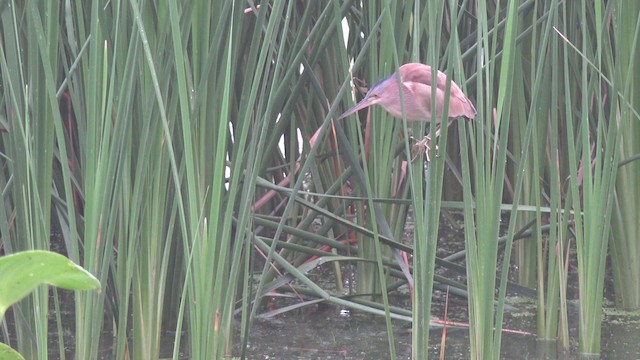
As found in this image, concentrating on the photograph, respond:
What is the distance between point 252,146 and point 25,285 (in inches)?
43.1

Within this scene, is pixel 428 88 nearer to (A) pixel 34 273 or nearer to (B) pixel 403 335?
(B) pixel 403 335

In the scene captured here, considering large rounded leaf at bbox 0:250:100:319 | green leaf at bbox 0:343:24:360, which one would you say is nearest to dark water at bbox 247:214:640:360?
green leaf at bbox 0:343:24:360

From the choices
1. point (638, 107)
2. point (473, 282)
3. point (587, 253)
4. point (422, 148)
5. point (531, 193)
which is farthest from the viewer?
point (531, 193)

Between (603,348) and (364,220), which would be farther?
(364,220)

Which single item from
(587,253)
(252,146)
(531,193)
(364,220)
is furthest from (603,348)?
(252,146)

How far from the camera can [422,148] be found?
2.26 m

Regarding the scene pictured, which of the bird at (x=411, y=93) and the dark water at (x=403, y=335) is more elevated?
the bird at (x=411, y=93)

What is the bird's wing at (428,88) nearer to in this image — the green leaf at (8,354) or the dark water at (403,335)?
the dark water at (403,335)

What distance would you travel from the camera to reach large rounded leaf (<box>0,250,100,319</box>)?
104 centimetres

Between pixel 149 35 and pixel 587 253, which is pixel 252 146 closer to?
pixel 149 35

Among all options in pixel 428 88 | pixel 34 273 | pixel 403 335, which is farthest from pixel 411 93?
pixel 34 273

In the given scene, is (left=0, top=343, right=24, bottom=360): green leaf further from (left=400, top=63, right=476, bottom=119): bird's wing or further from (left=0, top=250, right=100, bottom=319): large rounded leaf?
(left=400, top=63, right=476, bottom=119): bird's wing

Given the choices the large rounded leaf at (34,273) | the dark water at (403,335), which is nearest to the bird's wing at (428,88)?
the dark water at (403,335)

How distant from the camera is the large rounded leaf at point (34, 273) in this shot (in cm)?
104
